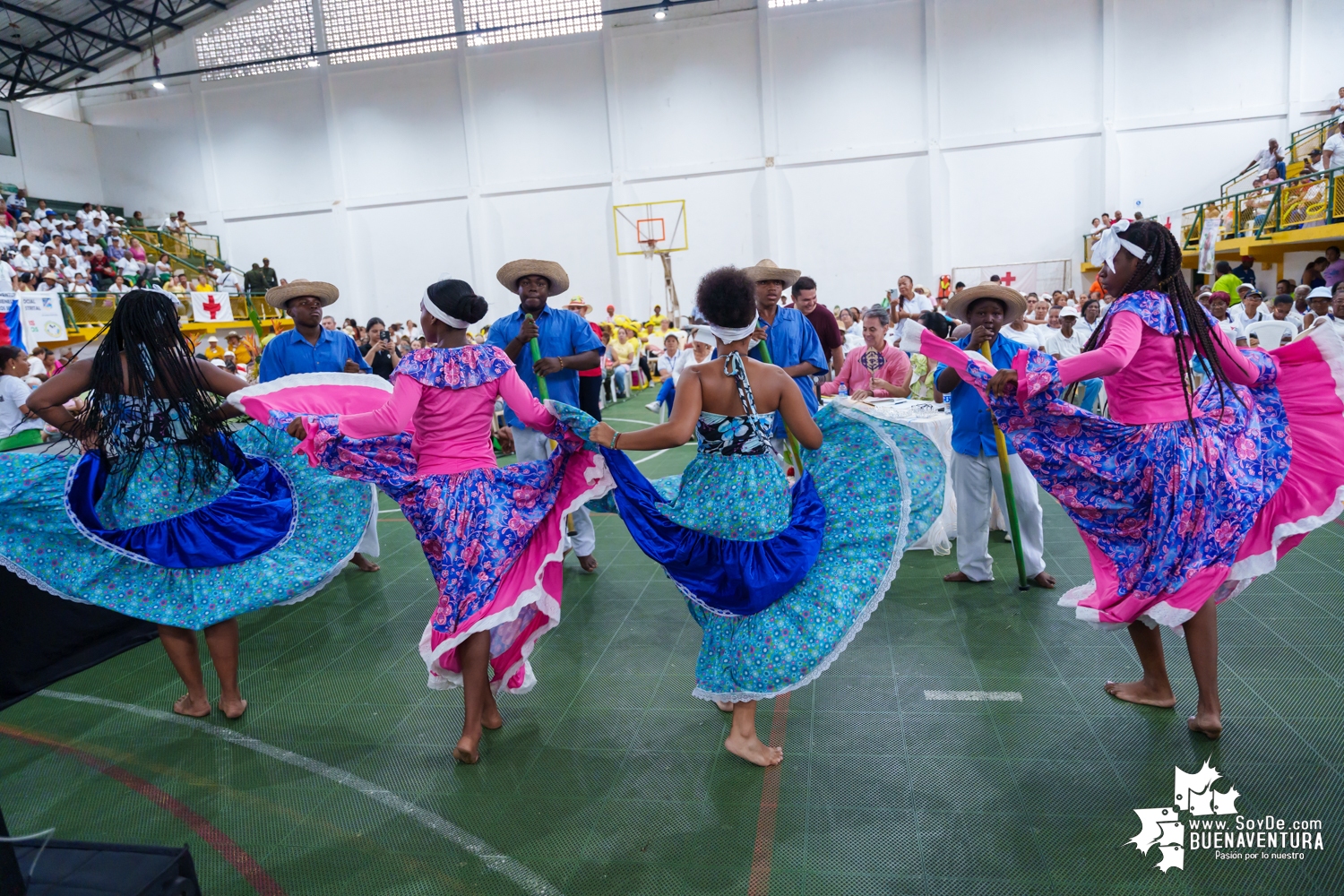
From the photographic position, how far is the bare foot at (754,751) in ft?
10.8

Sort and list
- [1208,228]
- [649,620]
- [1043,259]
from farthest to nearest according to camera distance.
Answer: [1043,259], [1208,228], [649,620]

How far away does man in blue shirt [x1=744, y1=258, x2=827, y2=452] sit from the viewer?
5.38m

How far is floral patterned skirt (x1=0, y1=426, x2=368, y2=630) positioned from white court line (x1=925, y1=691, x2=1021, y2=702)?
291 centimetres

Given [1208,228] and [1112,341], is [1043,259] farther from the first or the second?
[1112,341]

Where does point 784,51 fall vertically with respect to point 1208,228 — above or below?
above

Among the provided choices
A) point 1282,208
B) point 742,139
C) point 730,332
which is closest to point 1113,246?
point 730,332

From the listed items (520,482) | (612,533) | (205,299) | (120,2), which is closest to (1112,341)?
(520,482)

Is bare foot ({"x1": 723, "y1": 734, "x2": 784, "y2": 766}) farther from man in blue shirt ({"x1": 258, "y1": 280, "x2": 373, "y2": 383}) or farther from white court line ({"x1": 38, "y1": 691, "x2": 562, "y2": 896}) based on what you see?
man in blue shirt ({"x1": 258, "y1": 280, "x2": 373, "y2": 383})

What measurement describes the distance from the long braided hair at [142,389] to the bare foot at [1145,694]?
4.11 m

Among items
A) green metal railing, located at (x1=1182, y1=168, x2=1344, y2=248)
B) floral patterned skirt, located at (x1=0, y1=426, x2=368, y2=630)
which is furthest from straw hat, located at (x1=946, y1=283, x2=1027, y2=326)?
green metal railing, located at (x1=1182, y1=168, x2=1344, y2=248)

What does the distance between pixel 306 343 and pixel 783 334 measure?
3.26 m

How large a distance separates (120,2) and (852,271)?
19.7 metres

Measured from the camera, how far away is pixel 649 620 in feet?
16.3

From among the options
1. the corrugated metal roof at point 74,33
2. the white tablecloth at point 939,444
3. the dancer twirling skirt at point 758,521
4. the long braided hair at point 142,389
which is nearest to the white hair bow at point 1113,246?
the dancer twirling skirt at point 758,521
